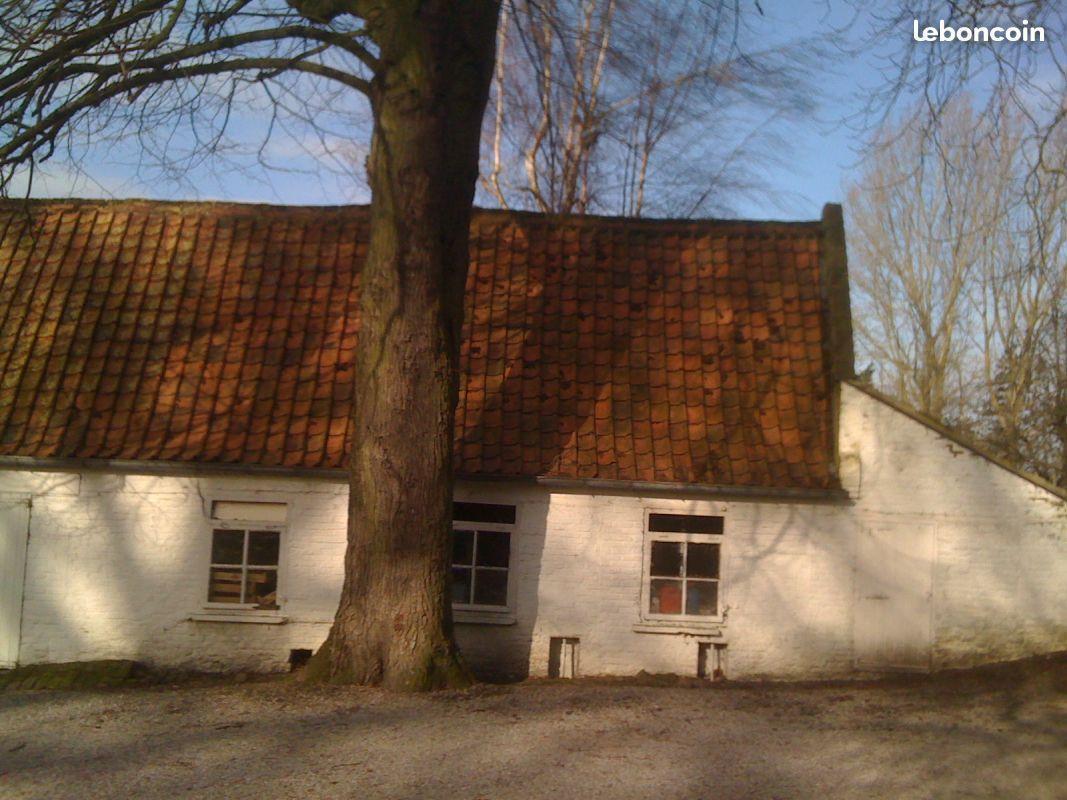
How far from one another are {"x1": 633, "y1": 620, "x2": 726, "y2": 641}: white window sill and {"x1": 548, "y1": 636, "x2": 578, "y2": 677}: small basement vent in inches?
Result: 30.1

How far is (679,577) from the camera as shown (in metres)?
12.7

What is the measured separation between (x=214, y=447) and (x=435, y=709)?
513 centimetres

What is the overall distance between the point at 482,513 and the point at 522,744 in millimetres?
5010

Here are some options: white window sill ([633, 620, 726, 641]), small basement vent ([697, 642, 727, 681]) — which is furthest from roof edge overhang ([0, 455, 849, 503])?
small basement vent ([697, 642, 727, 681])

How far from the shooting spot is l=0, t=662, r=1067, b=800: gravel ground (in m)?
6.96

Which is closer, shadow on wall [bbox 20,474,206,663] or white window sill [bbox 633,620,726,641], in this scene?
white window sill [bbox 633,620,726,641]

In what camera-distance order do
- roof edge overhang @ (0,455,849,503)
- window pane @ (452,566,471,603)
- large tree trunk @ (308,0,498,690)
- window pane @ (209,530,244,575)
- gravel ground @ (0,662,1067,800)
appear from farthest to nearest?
window pane @ (209,530,244,575) < window pane @ (452,566,471,603) < roof edge overhang @ (0,455,849,503) < large tree trunk @ (308,0,498,690) < gravel ground @ (0,662,1067,800)

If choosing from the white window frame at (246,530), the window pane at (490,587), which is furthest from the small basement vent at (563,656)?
the white window frame at (246,530)

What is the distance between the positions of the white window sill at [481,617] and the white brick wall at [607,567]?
3.3 inches

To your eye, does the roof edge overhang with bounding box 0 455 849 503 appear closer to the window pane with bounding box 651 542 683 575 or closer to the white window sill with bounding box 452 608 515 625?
the window pane with bounding box 651 542 683 575

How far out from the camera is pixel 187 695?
9.91 m

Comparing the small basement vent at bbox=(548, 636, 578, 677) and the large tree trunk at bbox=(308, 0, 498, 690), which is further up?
the large tree trunk at bbox=(308, 0, 498, 690)

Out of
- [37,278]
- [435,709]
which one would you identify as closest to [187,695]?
[435,709]

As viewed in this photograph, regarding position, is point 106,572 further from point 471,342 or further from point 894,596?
point 894,596
